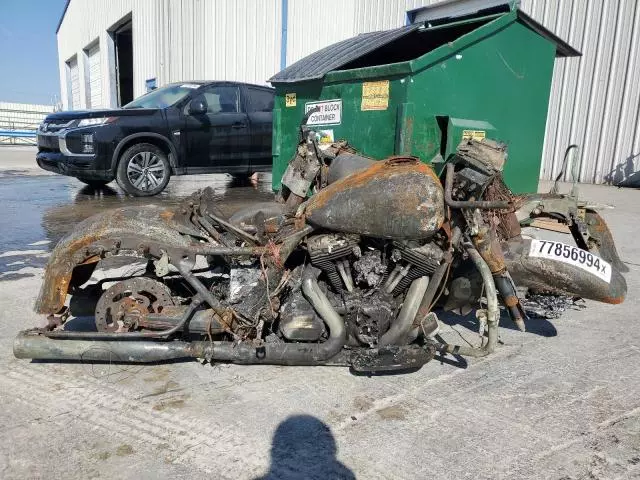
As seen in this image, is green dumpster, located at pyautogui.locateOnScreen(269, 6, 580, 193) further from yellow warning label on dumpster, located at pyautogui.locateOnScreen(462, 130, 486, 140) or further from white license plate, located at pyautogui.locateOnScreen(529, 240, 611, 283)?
white license plate, located at pyautogui.locateOnScreen(529, 240, 611, 283)

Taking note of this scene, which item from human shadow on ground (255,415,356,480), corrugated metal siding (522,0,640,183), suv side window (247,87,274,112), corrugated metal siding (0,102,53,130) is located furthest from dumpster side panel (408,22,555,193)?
corrugated metal siding (0,102,53,130)

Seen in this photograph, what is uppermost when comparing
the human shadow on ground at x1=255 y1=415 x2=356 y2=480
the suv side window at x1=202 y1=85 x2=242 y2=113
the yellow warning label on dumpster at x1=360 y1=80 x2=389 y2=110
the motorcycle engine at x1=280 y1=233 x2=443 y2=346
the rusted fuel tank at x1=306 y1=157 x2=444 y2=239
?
the suv side window at x1=202 y1=85 x2=242 y2=113

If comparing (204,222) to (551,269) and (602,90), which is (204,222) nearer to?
(551,269)

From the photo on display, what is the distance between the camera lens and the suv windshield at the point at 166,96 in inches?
346

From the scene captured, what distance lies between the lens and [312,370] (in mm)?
2904

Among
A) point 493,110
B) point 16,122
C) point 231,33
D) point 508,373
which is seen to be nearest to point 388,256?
point 508,373

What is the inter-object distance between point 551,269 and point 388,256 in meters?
0.93

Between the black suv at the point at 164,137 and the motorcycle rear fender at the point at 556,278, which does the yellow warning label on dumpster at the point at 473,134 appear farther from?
the black suv at the point at 164,137

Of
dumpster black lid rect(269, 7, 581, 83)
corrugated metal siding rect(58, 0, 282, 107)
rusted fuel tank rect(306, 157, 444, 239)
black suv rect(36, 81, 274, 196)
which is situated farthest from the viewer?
corrugated metal siding rect(58, 0, 282, 107)

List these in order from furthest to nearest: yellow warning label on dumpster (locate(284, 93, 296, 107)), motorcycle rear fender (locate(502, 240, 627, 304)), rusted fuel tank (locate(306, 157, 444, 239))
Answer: yellow warning label on dumpster (locate(284, 93, 296, 107)), motorcycle rear fender (locate(502, 240, 627, 304)), rusted fuel tank (locate(306, 157, 444, 239))

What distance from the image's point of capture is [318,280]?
2775 mm

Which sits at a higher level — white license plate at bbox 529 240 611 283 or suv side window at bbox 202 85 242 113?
suv side window at bbox 202 85 242 113

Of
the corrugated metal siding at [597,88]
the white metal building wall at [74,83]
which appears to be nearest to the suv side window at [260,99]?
the corrugated metal siding at [597,88]

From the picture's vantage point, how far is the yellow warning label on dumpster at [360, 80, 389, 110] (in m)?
4.35
